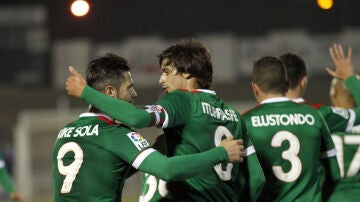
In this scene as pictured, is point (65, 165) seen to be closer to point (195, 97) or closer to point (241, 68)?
point (195, 97)

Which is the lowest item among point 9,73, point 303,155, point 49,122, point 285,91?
point 49,122

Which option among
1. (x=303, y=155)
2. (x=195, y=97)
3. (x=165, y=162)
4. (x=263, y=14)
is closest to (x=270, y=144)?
(x=303, y=155)

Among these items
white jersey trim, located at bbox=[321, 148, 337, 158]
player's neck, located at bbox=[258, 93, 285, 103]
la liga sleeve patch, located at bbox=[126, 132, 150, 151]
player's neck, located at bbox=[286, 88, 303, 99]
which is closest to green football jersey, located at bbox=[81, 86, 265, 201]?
la liga sleeve patch, located at bbox=[126, 132, 150, 151]

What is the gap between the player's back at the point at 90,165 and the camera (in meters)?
4.68

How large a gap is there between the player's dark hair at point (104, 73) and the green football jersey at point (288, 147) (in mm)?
1177

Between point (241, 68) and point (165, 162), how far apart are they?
60.0 feet

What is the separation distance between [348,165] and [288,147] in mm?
1018

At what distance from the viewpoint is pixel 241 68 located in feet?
74.3

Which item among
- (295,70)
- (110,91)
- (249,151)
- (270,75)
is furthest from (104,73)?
(295,70)

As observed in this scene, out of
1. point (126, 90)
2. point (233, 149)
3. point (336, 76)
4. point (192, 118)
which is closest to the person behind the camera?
point (233, 149)

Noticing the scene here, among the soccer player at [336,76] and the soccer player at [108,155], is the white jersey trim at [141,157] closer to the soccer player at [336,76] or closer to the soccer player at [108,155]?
the soccer player at [108,155]

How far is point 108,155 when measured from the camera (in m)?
4.68

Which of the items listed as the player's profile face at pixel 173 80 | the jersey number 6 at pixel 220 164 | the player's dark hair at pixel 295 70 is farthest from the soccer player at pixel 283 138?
the player's profile face at pixel 173 80

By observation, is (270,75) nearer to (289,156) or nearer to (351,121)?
(289,156)
